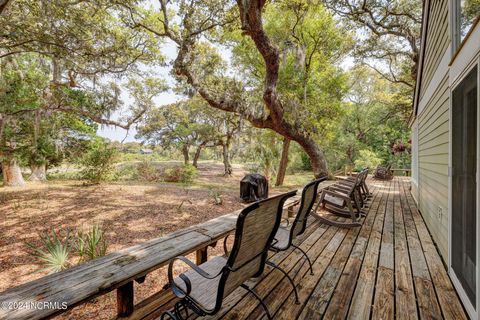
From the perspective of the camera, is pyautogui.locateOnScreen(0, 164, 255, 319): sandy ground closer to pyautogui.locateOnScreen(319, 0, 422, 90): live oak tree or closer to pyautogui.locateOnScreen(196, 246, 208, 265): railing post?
pyautogui.locateOnScreen(196, 246, 208, 265): railing post

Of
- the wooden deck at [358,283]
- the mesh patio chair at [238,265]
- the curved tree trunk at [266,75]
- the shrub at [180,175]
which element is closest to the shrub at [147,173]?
the shrub at [180,175]

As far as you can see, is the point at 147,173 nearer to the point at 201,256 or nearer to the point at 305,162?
the point at 201,256

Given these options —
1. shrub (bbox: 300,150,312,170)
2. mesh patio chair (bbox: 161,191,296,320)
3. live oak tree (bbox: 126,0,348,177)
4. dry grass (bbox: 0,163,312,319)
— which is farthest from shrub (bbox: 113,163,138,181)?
shrub (bbox: 300,150,312,170)

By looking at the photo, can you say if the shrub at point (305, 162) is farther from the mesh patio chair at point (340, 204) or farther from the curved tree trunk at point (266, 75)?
the mesh patio chair at point (340, 204)

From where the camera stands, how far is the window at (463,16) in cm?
190

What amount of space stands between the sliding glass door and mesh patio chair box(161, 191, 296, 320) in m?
1.67

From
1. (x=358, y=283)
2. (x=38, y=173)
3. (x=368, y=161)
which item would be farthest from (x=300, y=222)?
(x=368, y=161)

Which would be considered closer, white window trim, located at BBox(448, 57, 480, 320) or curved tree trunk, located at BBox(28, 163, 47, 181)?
white window trim, located at BBox(448, 57, 480, 320)

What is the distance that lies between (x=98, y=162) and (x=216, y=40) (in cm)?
681

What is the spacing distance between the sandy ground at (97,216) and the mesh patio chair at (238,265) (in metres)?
1.54

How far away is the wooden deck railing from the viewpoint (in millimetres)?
1104

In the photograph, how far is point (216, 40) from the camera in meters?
8.27

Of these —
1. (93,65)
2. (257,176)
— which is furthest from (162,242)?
(93,65)

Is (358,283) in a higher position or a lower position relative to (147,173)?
lower
